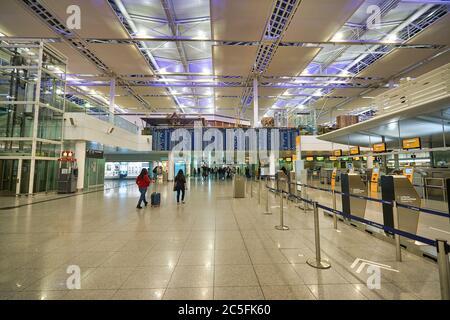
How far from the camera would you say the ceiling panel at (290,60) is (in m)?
13.8

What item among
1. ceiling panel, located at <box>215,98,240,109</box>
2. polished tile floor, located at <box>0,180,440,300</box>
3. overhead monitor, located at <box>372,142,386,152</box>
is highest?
ceiling panel, located at <box>215,98,240,109</box>

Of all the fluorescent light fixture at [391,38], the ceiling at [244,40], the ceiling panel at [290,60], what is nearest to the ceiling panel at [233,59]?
the ceiling at [244,40]

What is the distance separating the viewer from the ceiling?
1050cm

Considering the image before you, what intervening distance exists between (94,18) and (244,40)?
7.95 metres

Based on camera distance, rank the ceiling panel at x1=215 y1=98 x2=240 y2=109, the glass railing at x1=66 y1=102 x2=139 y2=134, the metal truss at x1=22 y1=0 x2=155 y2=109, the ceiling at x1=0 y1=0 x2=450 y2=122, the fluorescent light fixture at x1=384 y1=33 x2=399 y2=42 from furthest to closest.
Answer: the ceiling panel at x1=215 y1=98 x2=240 y2=109 → the glass railing at x1=66 y1=102 x2=139 y2=134 → the fluorescent light fixture at x1=384 y1=33 x2=399 y2=42 → the ceiling at x1=0 y1=0 x2=450 y2=122 → the metal truss at x1=22 y1=0 x2=155 y2=109

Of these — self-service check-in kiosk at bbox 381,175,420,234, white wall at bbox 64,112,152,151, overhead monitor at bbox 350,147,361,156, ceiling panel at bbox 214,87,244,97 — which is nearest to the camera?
self-service check-in kiosk at bbox 381,175,420,234

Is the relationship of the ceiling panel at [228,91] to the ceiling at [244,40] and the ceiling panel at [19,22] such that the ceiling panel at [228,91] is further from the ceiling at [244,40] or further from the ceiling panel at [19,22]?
the ceiling panel at [19,22]

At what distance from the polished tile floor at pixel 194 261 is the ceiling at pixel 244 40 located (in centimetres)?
992

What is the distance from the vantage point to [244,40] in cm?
1255

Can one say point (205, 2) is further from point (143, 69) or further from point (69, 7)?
point (143, 69)

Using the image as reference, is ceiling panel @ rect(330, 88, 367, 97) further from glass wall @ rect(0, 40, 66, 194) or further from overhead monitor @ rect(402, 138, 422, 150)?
glass wall @ rect(0, 40, 66, 194)

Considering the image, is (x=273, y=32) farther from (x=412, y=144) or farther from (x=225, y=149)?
(x=412, y=144)

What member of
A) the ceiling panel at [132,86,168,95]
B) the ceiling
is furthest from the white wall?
the ceiling panel at [132,86,168,95]

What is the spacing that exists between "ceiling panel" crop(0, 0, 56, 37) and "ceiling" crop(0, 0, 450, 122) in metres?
0.05
